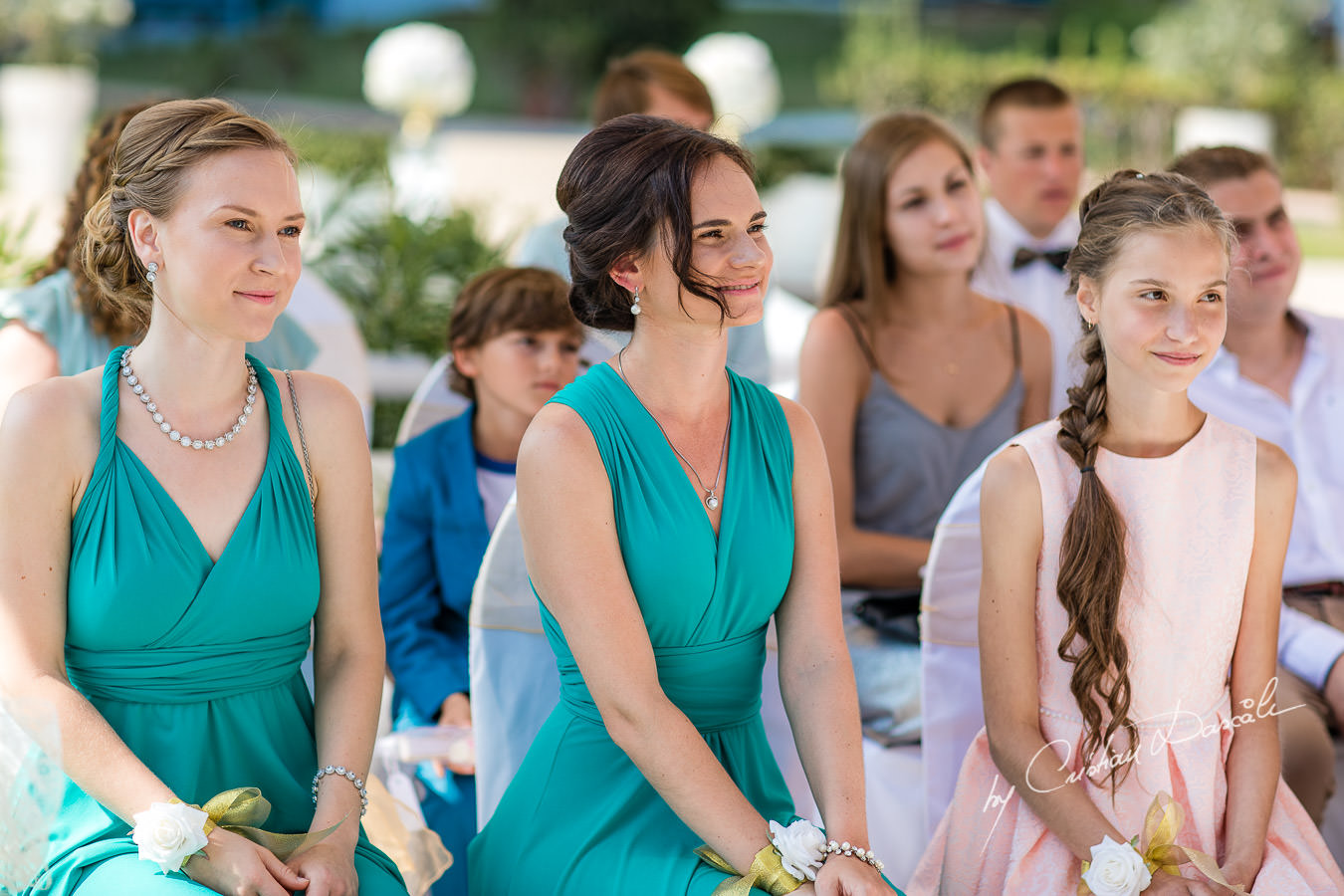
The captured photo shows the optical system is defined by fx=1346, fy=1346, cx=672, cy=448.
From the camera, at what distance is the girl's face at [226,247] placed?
1.89 meters

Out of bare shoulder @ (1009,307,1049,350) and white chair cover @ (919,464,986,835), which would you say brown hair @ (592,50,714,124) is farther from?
white chair cover @ (919,464,986,835)

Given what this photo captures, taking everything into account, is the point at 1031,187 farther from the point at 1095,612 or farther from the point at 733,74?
the point at 733,74

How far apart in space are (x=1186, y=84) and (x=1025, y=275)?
15747mm

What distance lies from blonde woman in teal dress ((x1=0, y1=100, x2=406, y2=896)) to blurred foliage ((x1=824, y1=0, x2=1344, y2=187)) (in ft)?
54.0

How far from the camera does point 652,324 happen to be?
204 centimetres

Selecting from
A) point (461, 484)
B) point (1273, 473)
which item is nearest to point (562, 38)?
point (461, 484)

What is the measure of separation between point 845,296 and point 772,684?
1308mm

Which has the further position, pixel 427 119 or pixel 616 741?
pixel 427 119

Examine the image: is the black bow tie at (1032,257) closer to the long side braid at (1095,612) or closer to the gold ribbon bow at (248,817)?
the long side braid at (1095,612)

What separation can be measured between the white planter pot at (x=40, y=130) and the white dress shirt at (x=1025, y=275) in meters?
10.1

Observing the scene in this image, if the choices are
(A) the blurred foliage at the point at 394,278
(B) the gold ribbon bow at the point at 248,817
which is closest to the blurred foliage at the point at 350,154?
(A) the blurred foliage at the point at 394,278

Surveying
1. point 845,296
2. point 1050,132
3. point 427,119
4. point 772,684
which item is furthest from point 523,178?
point 772,684

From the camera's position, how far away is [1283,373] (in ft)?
10.3

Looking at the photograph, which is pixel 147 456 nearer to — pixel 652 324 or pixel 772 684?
pixel 652 324
